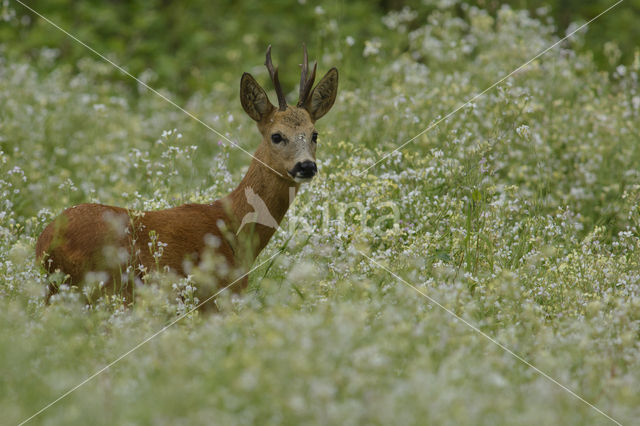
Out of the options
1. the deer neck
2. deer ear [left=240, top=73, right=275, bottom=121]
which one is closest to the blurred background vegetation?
deer ear [left=240, top=73, right=275, bottom=121]

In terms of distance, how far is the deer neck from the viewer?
5488mm

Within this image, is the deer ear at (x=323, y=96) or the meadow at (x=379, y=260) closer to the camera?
the meadow at (x=379, y=260)

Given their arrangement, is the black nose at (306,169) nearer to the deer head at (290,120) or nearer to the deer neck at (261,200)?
the deer head at (290,120)

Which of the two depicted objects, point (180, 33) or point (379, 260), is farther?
point (180, 33)

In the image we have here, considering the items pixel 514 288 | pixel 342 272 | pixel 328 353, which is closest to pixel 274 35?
pixel 342 272

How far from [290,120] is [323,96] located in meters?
0.44

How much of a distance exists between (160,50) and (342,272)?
8660 mm

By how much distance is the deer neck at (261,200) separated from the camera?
5488 mm

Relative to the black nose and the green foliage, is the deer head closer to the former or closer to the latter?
the black nose

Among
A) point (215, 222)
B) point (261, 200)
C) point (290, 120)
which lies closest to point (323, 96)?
point (290, 120)

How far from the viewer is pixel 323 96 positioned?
596cm

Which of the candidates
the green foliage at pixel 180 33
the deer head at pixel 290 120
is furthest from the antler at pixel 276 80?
the green foliage at pixel 180 33

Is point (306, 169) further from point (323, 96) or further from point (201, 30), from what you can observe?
point (201, 30)

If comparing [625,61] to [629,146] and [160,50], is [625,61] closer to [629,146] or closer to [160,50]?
[629,146]
